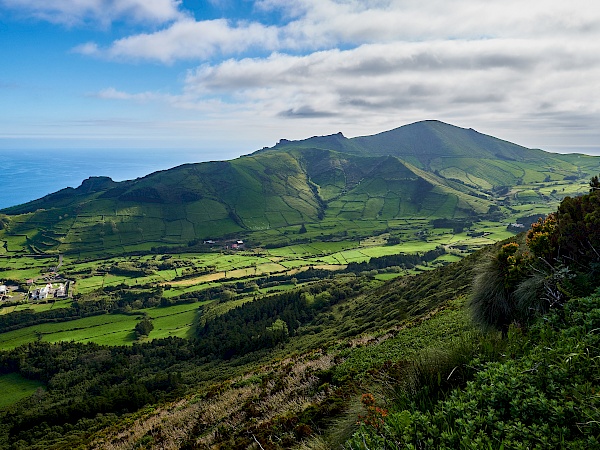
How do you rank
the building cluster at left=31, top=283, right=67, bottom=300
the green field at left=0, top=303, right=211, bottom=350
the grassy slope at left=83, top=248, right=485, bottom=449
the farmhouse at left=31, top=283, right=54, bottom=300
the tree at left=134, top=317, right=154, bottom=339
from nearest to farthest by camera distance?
1. the grassy slope at left=83, top=248, right=485, bottom=449
2. the tree at left=134, top=317, right=154, bottom=339
3. the green field at left=0, top=303, right=211, bottom=350
4. the farmhouse at left=31, top=283, right=54, bottom=300
5. the building cluster at left=31, top=283, right=67, bottom=300

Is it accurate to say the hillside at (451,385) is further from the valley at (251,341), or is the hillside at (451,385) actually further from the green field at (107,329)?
the green field at (107,329)

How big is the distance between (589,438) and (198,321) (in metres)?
110

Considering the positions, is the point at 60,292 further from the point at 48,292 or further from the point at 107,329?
the point at 107,329

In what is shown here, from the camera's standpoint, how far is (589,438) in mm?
4355

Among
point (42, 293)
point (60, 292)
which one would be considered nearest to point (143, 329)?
point (60, 292)

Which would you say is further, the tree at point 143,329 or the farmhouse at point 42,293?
the farmhouse at point 42,293

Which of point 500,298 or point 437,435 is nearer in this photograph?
point 437,435

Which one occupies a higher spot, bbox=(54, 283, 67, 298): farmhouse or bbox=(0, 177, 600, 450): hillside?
bbox=(0, 177, 600, 450): hillside

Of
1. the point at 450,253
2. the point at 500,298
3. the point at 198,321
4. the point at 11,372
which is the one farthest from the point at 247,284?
the point at 500,298

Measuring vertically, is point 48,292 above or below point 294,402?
below

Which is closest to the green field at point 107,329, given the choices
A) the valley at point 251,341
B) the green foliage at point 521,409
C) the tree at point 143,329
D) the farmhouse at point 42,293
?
the valley at point 251,341

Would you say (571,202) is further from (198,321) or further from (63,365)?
(198,321)

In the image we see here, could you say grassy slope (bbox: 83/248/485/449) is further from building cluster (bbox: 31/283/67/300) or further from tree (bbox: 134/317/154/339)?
building cluster (bbox: 31/283/67/300)

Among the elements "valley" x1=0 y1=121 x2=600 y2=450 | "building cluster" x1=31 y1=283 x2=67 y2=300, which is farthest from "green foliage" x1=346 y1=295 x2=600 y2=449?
"building cluster" x1=31 y1=283 x2=67 y2=300
